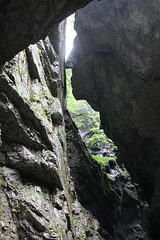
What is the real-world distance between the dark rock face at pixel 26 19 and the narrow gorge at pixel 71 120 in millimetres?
13

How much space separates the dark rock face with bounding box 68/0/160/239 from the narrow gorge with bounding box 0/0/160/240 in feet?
0.20

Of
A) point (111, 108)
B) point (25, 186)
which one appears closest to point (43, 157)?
point (25, 186)

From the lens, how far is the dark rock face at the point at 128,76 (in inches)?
406

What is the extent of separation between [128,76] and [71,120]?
4.66 m

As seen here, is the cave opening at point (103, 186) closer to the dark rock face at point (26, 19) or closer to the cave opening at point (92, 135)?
the cave opening at point (92, 135)

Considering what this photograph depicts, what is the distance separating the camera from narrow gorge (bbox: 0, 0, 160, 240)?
385 centimetres

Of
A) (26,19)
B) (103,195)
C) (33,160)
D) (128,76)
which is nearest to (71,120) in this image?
(128,76)

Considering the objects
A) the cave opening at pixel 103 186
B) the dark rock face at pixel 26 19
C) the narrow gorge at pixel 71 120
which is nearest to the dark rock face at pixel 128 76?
the narrow gorge at pixel 71 120

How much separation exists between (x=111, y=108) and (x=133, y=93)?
2.29 meters

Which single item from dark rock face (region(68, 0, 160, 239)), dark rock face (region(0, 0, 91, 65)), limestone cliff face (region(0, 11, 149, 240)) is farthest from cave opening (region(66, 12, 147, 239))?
dark rock face (region(0, 0, 91, 65))

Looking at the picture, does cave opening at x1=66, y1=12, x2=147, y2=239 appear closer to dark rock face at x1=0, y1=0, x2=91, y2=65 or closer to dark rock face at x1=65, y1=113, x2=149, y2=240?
dark rock face at x1=65, y1=113, x2=149, y2=240

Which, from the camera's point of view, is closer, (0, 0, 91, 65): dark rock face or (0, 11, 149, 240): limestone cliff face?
(0, 0, 91, 65): dark rock face

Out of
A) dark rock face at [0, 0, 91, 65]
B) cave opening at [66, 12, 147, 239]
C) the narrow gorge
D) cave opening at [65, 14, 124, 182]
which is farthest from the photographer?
cave opening at [65, 14, 124, 182]

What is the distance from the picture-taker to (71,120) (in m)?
13.2
